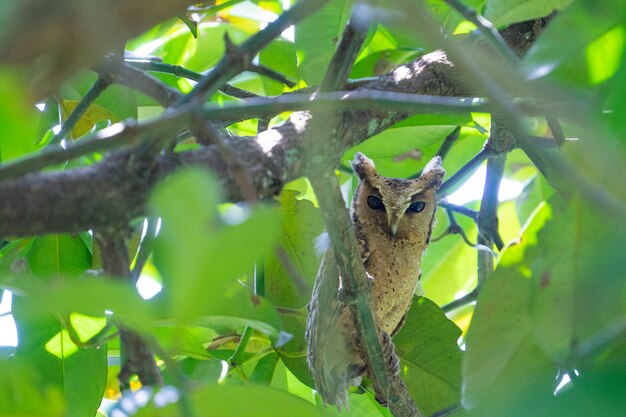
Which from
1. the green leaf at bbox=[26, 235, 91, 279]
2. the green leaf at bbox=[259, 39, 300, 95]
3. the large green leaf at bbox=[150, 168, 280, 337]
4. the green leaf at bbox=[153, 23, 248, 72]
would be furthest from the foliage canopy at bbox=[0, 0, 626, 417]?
the green leaf at bbox=[153, 23, 248, 72]

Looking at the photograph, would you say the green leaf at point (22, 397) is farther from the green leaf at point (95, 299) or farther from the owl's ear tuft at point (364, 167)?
the owl's ear tuft at point (364, 167)

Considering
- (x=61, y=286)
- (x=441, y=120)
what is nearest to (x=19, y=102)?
(x=61, y=286)

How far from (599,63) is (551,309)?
→ 0.75 ft

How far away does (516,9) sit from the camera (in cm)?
108

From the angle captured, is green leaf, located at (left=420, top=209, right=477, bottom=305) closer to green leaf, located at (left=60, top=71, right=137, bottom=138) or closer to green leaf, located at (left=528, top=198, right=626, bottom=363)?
green leaf, located at (left=60, top=71, right=137, bottom=138)

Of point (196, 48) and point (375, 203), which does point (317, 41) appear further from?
point (375, 203)

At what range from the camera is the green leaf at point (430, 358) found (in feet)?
5.15

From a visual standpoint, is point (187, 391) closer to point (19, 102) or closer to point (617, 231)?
point (19, 102)

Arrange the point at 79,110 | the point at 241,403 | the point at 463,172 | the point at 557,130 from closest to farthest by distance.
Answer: the point at 241,403 → the point at 79,110 → the point at 557,130 → the point at 463,172

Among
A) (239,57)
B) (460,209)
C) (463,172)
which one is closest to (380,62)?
(463,172)

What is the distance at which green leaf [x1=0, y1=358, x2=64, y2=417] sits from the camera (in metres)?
0.51

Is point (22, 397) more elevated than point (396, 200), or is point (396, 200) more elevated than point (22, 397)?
point (22, 397)

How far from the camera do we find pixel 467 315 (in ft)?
7.29

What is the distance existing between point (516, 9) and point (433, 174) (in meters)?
1.00
